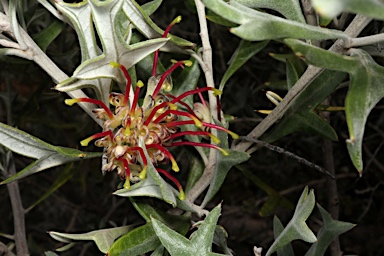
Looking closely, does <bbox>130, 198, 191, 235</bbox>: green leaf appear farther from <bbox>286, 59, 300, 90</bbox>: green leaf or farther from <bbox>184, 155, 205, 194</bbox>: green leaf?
<bbox>286, 59, 300, 90</bbox>: green leaf

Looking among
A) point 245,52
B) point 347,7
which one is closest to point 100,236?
point 245,52

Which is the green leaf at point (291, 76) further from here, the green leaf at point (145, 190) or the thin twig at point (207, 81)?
the green leaf at point (145, 190)

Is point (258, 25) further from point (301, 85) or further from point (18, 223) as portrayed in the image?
point (18, 223)

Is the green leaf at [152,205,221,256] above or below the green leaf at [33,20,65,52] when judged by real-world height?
below

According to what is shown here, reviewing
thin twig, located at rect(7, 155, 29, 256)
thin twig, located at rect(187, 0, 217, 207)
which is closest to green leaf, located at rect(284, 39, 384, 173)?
thin twig, located at rect(187, 0, 217, 207)

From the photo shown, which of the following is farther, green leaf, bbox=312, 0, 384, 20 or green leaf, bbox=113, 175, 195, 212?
green leaf, bbox=113, 175, 195, 212

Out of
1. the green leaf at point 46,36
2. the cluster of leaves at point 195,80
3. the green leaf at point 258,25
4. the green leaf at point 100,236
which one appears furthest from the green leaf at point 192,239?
the green leaf at point 46,36
